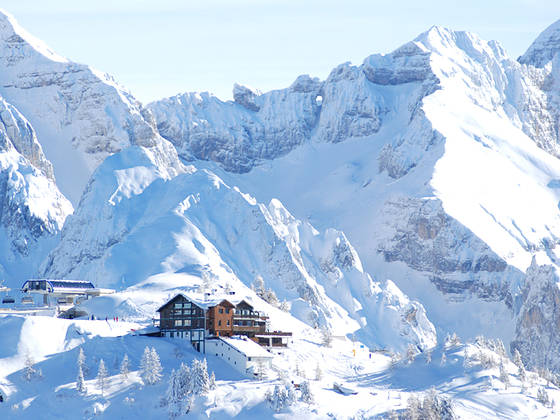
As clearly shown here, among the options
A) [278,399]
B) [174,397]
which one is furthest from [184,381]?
[278,399]

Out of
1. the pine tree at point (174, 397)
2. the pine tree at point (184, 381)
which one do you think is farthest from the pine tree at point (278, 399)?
the pine tree at point (174, 397)

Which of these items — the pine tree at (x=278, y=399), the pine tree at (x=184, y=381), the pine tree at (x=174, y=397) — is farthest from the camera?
the pine tree at (x=184, y=381)

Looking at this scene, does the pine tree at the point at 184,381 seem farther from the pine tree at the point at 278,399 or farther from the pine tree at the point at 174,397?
the pine tree at the point at 278,399

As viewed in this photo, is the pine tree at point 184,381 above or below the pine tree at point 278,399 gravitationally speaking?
above

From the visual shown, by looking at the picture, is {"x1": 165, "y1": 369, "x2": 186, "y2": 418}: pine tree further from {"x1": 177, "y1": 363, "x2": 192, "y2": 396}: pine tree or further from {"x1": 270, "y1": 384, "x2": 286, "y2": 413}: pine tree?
{"x1": 270, "y1": 384, "x2": 286, "y2": 413}: pine tree

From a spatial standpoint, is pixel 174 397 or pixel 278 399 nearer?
pixel 278 399

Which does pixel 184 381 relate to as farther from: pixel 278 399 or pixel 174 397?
pixel 278 399

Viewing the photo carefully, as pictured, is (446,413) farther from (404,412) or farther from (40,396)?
(40,396)

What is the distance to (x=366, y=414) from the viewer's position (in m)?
199

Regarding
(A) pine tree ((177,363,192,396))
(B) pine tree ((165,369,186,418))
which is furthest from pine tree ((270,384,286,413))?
(B) pine tree ((165,369,186,418))

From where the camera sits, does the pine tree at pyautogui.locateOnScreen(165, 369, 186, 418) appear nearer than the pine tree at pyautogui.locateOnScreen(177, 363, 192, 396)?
Yes

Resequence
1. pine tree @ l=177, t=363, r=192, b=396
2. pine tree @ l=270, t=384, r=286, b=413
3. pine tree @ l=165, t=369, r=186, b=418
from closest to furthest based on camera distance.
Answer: pine tree @ l=165, t=369, r=186, b=418 → pine tree @ l=270, t=384, r=286, b=413 → pine tree @ l=177, t=363, r=192, b=396

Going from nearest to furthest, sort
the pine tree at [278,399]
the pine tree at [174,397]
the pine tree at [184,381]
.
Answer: the pine tree at [174,397] → the pine tree at [278,399] → the pine tree at [184,381]

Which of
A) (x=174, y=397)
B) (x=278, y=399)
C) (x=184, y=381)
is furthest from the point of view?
(x=184, y=381)
